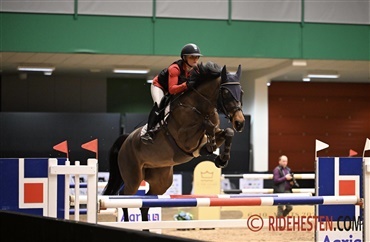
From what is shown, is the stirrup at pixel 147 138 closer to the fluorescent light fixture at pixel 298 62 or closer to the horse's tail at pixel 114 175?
the horse's tail at pixel 114 175

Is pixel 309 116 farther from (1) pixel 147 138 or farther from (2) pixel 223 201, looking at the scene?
(2) pixel 223 201

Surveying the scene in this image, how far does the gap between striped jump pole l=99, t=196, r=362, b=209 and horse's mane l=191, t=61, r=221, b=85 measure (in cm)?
146

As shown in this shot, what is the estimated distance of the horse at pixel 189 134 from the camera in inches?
255

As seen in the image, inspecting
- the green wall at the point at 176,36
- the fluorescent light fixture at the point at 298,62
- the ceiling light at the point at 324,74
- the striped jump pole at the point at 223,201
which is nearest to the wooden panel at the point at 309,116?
the ceiling light at the point at 324,74

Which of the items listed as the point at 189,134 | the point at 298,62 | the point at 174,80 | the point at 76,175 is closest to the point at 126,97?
the point at 298,62

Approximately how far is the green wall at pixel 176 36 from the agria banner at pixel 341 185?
8673 millimetres

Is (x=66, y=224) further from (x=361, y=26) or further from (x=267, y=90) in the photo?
(x=267, y=90)

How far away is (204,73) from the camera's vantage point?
6816mm

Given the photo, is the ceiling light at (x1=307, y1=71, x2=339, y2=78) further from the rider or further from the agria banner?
the agria banner

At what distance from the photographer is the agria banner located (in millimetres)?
6211

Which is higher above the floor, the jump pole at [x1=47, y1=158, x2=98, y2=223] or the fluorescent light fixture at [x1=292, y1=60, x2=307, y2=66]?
the fluorescent light fixture at [x1=292, y1=60, x2=307, y2=66]

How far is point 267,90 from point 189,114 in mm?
11544

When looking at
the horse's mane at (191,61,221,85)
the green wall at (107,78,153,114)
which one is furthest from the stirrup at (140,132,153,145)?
the green wall at (107,78,153,114)

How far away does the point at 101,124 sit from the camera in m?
17.2
